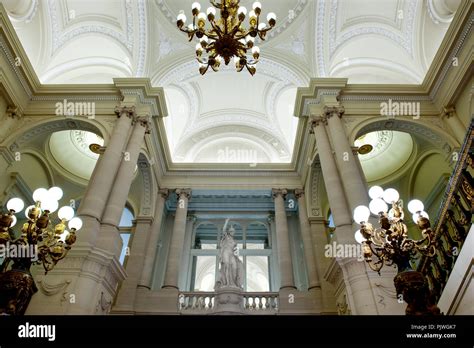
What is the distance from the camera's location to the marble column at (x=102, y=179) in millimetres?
8312

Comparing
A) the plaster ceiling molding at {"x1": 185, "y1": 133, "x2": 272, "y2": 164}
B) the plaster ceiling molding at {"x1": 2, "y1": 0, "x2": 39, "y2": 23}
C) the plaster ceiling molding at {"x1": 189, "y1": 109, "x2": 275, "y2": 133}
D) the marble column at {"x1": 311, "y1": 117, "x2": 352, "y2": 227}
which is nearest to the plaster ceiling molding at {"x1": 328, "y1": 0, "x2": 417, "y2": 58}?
the marble column at {"x1": 311, "y1": 117, "x2": 352, "y2": 227}

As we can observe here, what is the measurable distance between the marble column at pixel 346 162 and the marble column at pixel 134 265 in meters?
7.39

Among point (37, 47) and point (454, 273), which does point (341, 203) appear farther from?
point (37, 47)

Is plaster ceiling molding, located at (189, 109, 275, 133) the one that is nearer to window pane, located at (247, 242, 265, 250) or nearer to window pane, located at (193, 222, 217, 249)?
window pane, located at (193, 222, 217, 249)

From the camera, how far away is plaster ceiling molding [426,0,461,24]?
36.0ft

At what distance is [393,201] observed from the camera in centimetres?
563

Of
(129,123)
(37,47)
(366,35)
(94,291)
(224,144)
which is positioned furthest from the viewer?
(224,144)

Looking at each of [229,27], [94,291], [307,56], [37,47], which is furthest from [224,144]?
[94,291]

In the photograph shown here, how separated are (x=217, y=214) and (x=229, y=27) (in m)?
10.0

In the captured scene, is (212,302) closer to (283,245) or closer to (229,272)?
(229,272)

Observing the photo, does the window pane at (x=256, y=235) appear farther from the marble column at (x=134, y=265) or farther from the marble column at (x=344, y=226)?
the marble column at (x=344, y=226)

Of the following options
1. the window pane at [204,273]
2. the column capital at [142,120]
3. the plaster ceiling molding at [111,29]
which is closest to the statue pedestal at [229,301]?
the window pane at [204,273]

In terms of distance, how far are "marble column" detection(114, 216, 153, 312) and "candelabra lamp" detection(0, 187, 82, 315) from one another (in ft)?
18.6

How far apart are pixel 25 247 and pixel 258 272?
1338 cm
